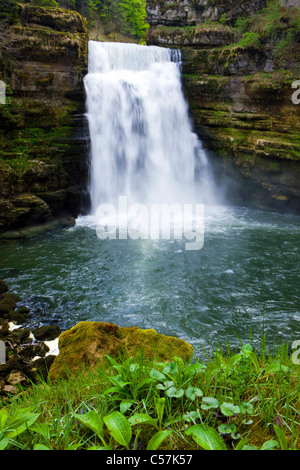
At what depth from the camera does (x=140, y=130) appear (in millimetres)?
14812

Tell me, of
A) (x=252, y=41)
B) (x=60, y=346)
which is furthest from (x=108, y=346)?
(x=252, y=41)

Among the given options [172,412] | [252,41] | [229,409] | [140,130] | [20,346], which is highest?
[252,41]

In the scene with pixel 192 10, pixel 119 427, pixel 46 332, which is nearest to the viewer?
pixel 119 427

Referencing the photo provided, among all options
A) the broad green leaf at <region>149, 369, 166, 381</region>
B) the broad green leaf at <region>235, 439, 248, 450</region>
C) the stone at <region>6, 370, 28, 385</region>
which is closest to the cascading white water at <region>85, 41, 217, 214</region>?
the stone at <region>6, 370, 28, 385</region>

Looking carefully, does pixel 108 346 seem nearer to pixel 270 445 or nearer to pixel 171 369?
pixel 171 369

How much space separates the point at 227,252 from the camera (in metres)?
9.95

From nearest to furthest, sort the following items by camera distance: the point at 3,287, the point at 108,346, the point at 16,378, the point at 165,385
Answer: the point at 165,385 → the point at 108,346 → the point at 16,378 → the point at 3,287

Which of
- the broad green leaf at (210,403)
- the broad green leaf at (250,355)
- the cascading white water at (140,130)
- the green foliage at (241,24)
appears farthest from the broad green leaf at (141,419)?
the green foliage at (241,24)

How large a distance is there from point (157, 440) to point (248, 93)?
15752 millimetres

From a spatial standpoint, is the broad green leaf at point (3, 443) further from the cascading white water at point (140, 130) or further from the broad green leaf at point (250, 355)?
the cascading white water at point (140, 130)

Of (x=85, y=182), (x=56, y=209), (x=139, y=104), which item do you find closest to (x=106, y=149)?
(x=85, y=182)

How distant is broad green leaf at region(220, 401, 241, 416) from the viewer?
185 centimetres

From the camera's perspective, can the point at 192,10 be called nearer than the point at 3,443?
No

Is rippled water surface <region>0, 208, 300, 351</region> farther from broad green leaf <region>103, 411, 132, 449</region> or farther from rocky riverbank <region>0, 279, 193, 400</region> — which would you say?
broad green leaf <region>103, 411, 132, 449</region>
